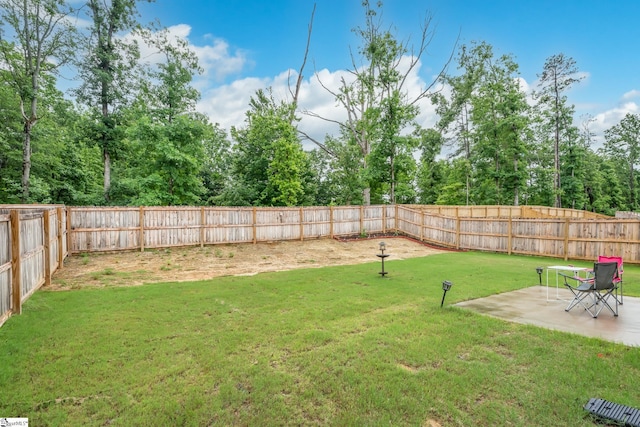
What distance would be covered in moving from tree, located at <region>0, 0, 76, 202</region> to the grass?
15275mm

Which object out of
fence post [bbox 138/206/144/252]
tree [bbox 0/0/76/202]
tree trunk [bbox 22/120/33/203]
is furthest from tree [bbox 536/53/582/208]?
tree trunk [bbox 22/120/33/203]

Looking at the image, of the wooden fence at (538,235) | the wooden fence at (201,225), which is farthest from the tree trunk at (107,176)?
the wooden fence at (538,235)

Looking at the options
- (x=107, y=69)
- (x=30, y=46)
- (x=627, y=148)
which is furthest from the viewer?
(x=627, y=148)

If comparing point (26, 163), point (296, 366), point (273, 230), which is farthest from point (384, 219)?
point (26, 163)

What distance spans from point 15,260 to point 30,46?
17.2m

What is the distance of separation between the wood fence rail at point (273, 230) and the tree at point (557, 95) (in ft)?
54.4

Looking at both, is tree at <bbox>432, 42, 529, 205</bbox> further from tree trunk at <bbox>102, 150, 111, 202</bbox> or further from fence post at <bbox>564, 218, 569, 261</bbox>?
tree trunk at <bbox>102, 150, 111, 202</bbox>

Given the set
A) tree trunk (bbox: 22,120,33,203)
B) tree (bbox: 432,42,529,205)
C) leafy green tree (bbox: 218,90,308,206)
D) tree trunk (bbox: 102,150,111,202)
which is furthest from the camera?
tree (bbox: 432,42,529,205)

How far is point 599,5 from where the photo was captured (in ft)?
41.5

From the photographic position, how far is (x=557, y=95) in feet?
92.3

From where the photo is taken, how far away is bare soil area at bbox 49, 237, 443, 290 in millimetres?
8367

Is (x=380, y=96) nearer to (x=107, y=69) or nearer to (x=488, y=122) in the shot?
(x=488, y=122)

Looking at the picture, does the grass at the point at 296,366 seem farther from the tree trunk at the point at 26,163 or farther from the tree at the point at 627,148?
the tree at the point at 627,148

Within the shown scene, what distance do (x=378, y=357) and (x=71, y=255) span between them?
11.6m
